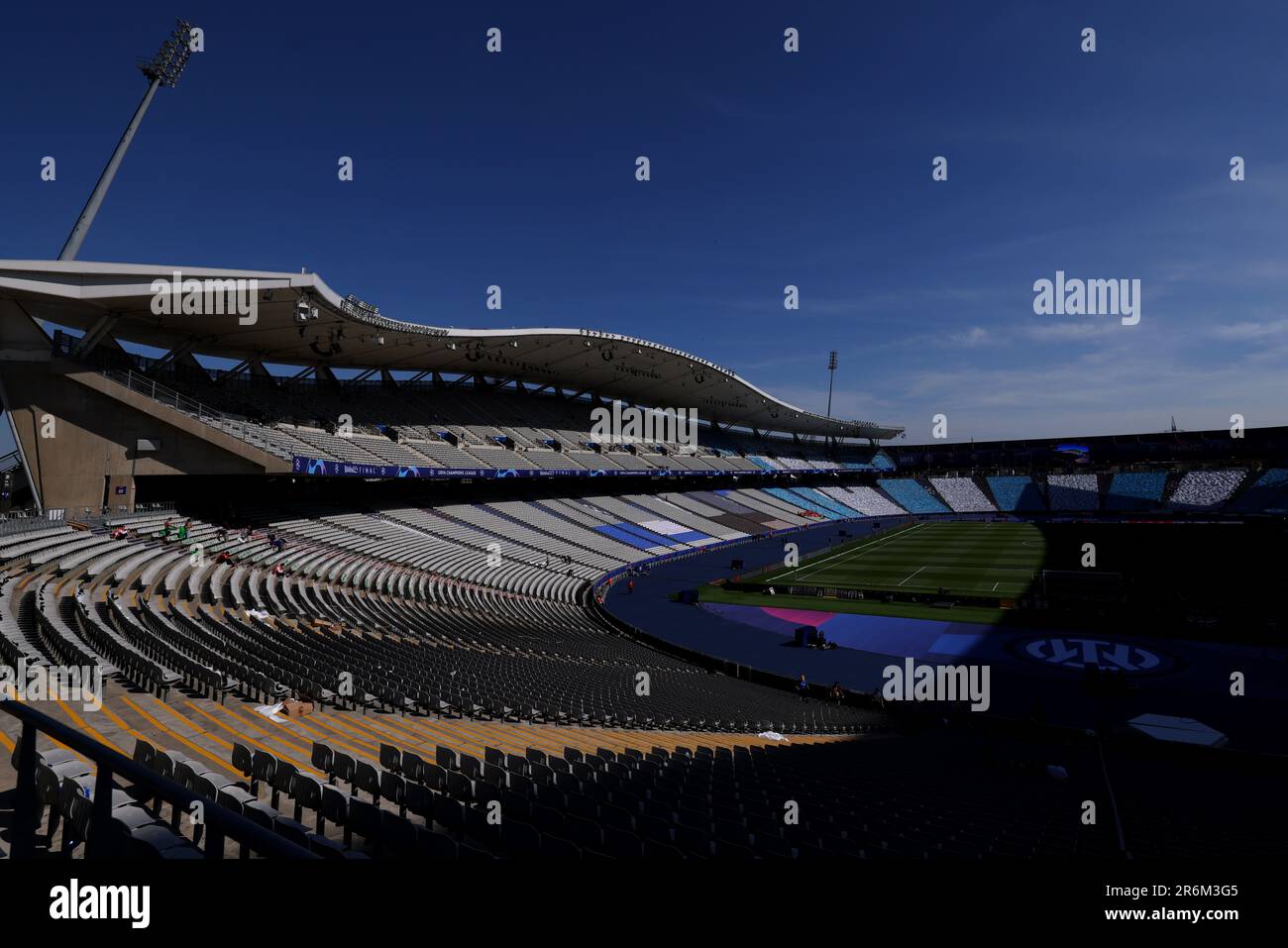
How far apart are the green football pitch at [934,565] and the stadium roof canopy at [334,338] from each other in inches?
871

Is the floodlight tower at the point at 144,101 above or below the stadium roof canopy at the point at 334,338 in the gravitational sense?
above

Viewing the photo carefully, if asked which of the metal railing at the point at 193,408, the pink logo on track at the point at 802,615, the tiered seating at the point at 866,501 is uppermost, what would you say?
the metal railing at the point at 193,408

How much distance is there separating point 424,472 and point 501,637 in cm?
2026

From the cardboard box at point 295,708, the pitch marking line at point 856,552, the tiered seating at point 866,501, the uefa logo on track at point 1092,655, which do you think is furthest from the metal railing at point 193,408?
the tiered seating at point 866,501

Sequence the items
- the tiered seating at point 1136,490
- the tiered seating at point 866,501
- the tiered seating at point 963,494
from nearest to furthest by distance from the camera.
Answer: the tiered seating at point 1136,490 < the tiered seating at point 963,494 < the tiered seating at point 866,501

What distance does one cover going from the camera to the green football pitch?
38.8 metres

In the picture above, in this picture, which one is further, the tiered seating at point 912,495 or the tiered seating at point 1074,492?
the tiered seating at point 912,495

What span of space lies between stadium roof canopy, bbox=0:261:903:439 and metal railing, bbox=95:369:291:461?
6.33 ft

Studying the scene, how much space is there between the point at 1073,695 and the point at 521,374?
4726 centimetres

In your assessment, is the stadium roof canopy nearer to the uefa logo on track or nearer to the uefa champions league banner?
the uefa champions league banner

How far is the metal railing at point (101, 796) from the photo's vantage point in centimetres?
192

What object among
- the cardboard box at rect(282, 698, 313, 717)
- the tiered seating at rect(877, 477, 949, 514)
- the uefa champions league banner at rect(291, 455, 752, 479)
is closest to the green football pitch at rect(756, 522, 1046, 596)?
the uefa champions league banner at rect(291, 455, 752, 479)

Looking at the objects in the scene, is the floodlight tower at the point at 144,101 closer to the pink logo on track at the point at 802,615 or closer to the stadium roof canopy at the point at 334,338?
the stadium roof canopy at the point at 334,338
